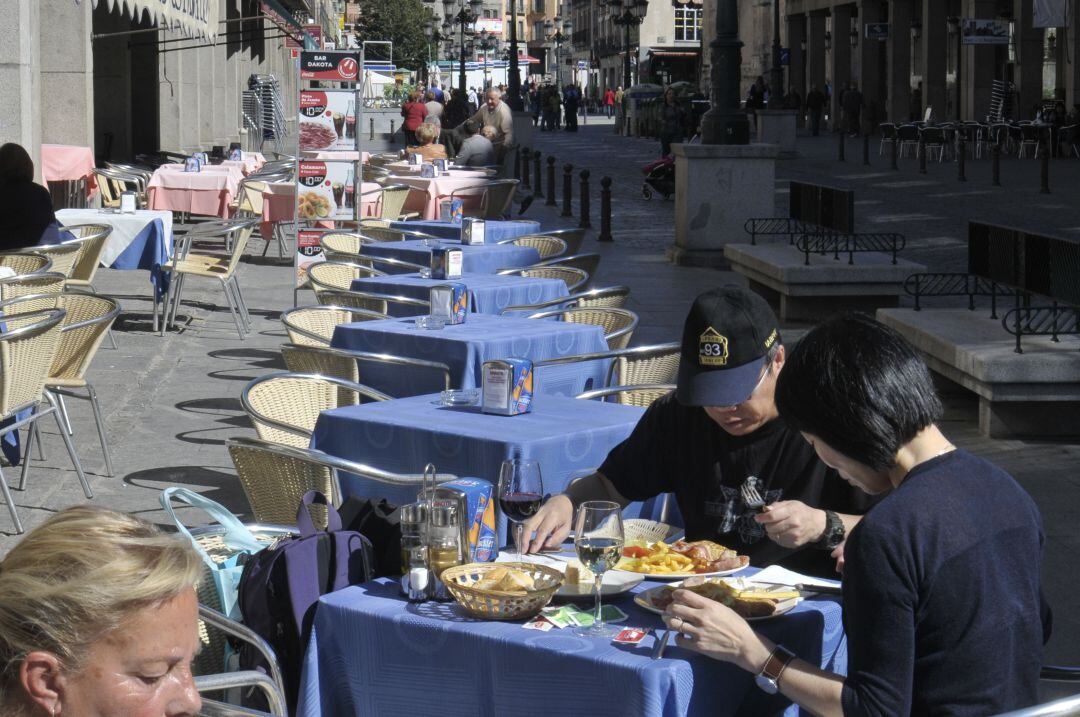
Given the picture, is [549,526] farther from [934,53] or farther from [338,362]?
[934,53]

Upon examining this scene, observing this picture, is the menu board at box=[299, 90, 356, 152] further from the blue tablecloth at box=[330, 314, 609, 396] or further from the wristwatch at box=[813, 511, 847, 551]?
the wristwatch at box=[813, 511, 847, 551]

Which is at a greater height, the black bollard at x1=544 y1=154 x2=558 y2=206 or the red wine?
the black bollard at x1=544 y1=154 x2=558 y2=206

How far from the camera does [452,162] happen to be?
768 inches

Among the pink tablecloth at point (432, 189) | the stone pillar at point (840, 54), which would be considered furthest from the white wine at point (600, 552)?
the stone pillar at point (840, 54)

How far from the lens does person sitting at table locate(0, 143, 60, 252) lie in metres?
10.8

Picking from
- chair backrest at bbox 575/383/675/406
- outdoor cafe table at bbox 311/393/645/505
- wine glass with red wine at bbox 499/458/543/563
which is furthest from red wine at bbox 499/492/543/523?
chair backrest at bbox 575/383/675/406

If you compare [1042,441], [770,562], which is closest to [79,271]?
[1042,441]

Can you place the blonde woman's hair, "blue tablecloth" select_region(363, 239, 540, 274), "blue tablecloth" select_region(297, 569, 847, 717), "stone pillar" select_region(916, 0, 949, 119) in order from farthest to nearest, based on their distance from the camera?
"stone pillar" select_region(916, 0, 949, 119)
the blonde woman's hair
"blue tablecloth" select_region(363, 239, 540, 274)
"blue tablecloth" select_region(297, 569, 847, 717)

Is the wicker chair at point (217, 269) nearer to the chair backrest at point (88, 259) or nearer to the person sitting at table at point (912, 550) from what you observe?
the chair backrest at point (88, 259)

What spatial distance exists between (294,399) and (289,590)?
2.73 metres

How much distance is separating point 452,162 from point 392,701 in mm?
16508

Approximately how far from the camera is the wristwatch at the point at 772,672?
2.90 m

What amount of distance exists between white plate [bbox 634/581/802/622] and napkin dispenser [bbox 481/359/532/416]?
184cm

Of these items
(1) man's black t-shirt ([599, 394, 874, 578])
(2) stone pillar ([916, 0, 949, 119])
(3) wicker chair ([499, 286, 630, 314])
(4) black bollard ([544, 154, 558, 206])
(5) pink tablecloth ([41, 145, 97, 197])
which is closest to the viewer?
(1) man's black t-shirt ([599, 394, 874, 578])
